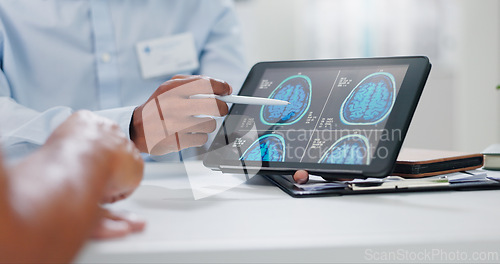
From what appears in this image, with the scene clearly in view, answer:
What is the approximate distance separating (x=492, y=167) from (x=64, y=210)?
72 cm

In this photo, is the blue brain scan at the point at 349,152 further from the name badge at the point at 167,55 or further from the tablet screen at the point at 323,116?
the name badge at the point at 167,55

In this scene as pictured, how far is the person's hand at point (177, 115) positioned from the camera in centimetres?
73

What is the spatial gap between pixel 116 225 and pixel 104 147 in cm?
7

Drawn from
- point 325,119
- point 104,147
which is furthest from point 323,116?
point 104,147

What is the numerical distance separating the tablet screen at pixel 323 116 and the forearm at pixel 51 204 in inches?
12.9

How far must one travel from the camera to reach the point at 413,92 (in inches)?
23.7

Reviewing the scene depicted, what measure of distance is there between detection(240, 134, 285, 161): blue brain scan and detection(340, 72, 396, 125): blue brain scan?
0.09 metres

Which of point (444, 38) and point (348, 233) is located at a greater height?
point (348, 233)

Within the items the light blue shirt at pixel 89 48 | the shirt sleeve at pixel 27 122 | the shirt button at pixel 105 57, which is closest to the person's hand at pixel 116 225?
the shirt sleeve at pixel 27 122

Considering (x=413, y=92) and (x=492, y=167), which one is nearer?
(x=413, y=92)

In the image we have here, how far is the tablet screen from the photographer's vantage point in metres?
0.60

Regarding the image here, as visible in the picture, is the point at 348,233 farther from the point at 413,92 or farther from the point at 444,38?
the point at 444,38

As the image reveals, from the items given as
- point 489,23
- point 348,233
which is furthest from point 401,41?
point 348,233

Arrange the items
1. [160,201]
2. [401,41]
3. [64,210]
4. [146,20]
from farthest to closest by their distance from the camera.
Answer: [401,41], [146,20], [160,201], [64,210]
